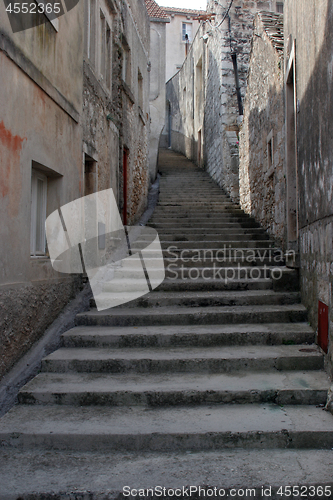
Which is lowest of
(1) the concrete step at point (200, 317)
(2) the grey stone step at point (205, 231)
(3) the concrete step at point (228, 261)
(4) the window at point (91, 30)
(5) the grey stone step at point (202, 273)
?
(1) the concrete step at point (200, 317)

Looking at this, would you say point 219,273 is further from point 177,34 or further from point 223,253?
point 177,34

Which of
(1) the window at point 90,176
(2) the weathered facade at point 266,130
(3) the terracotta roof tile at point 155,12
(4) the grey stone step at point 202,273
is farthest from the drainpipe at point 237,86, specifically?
(4) the grey stone step at point 202,273

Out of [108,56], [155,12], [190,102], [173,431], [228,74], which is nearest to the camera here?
[173,431]

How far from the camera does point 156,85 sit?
41.6 feet

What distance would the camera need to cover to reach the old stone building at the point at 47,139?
3064mm

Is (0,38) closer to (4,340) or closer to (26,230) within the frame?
(26,230)

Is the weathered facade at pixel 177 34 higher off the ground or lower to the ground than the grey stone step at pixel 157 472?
higher

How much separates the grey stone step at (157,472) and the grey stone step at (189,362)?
0.87 meters

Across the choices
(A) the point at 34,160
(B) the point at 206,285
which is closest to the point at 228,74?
(B) the point at 206,285

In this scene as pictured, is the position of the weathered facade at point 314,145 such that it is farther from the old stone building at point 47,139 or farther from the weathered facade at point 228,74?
the weathered facade at point 228,74

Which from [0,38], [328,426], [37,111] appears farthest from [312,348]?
[0,38]

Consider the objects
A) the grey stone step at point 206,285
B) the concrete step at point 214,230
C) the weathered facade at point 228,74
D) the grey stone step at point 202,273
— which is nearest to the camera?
the grey stone step at point 206,285

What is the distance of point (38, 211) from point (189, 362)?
2177 millimetres

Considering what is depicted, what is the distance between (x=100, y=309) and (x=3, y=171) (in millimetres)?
2027
